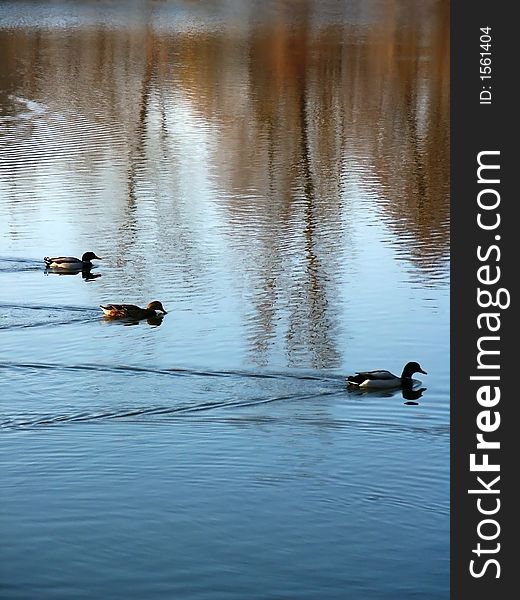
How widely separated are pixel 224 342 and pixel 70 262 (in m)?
3.21

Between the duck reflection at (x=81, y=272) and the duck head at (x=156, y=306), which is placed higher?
the duck reflection at (x=81, y=272)

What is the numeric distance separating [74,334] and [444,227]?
6639mm

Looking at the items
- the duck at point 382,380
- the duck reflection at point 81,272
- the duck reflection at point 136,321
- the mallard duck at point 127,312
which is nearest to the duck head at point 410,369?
the duck at point 382,380

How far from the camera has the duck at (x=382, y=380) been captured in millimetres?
12617

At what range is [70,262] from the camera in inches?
653

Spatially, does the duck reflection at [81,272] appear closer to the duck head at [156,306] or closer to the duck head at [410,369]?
the duck head at [156,306]

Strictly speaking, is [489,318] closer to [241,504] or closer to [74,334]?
[241,504]

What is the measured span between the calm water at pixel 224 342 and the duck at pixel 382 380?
0.15 meters

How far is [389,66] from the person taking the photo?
36.2 m

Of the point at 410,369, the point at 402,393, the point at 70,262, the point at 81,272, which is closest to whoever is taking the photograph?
the point at 402,393

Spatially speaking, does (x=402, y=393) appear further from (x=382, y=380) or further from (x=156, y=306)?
(x=156, y=306)

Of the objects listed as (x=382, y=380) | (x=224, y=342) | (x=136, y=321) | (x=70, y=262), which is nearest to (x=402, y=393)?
(x=382, y=380)

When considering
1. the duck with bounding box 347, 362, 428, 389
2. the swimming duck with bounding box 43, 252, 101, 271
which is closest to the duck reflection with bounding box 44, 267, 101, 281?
the swimming duck with bounding box 43, 252, 101, 271

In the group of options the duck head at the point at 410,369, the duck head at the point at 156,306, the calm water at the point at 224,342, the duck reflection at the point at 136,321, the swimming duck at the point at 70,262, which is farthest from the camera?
the swimming duck at the point at 70,262
